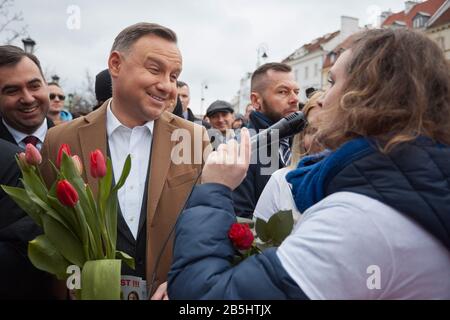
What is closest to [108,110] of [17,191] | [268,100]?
[17,191]

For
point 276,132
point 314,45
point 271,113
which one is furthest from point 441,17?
point 276,132

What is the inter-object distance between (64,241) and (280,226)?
2.20 ft

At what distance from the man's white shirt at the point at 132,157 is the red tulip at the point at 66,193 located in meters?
0.71

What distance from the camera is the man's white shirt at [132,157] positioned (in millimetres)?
1976

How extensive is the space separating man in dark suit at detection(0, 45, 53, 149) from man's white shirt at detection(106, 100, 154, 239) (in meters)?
1.03

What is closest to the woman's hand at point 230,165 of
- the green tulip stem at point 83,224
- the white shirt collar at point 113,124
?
the green tulip stem at point 83,224

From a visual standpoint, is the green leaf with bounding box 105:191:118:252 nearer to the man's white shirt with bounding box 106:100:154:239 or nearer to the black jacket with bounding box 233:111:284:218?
the man's white shirt with bounding box 106:100:154:239

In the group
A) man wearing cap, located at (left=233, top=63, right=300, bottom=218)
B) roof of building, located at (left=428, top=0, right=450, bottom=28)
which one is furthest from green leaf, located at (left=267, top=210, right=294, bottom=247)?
roof of building, located at (left=428, top=0, right=450, bottom=28)

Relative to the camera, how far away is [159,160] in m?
2.06

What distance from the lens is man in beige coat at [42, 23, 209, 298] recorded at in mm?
1923

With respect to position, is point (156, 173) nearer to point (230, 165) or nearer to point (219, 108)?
point (230, 165)
